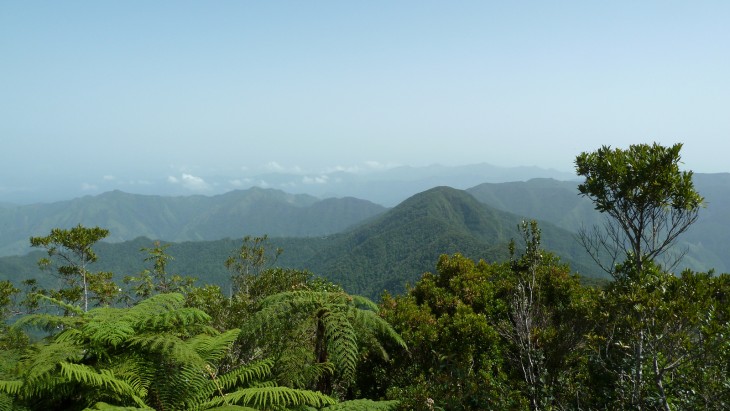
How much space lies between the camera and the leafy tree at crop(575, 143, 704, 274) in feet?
23.9

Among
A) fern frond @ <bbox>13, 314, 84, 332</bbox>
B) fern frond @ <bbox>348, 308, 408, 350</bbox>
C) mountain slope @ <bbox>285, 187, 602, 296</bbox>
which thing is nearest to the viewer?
fern frond @ <bbox>13, 314, 84, 332</bbox>

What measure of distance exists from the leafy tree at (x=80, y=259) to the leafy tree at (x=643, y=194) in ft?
72.0

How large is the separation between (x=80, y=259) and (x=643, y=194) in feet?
Result: 80.1

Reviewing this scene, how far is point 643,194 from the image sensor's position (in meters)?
7.54

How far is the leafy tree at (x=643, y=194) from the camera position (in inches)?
286

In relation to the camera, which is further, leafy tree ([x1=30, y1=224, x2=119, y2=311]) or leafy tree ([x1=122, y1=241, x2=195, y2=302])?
leafy tree ([x1=30, y1=224, x2=119, y2=311])

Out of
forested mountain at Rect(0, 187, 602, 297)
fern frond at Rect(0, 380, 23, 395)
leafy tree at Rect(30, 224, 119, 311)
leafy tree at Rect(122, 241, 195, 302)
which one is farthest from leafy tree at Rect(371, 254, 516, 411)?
forested mountain at Rect(0, 187, 602, 297)

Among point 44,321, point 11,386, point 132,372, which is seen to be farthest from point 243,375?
point 44,321

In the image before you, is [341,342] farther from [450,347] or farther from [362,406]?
[450,347]

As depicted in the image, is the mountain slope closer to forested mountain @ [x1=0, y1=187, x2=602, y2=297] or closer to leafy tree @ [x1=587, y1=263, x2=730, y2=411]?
forested mountain @ [x1=0, y1=187, x2=602, y2=297]

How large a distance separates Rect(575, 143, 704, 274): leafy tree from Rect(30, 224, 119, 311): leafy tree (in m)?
21.9

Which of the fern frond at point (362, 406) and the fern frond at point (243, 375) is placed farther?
the fern frond at point (243, 375)

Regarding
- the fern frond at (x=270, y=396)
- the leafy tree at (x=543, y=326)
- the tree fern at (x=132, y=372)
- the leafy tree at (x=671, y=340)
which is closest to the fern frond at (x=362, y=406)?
the tree fern at (x=132, y=372)

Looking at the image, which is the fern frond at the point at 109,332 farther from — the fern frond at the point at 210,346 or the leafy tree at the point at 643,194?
the leafy tree at the point at 643,194
